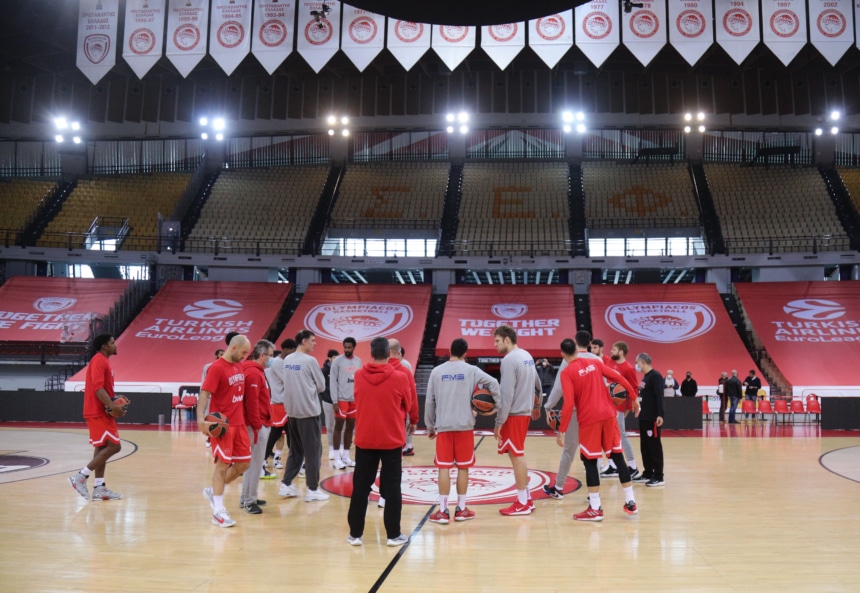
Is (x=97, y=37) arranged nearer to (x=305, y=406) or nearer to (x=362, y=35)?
(x=362, y=35)

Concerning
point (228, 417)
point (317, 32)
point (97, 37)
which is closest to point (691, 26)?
point (317, 32)

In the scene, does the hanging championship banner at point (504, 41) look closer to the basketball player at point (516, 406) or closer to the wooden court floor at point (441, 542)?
the wooden court floor at point (441, 542)

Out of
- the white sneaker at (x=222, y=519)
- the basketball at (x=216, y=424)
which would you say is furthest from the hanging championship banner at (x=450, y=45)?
the white sneaker at (x=222, y=519)

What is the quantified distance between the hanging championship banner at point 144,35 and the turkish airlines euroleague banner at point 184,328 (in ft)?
28.2

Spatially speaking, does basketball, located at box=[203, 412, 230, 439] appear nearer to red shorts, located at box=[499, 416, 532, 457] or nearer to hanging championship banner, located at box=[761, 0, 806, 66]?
red shorts, located at box=[499, 416, 532, 457]

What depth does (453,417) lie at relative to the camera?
7.07m

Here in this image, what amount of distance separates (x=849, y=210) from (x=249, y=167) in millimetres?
26777

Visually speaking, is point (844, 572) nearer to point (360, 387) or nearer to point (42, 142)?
point (360, 387)

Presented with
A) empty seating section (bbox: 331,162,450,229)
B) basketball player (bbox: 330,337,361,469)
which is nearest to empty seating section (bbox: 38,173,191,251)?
empty seating section (bbox: 331,162,450,229)

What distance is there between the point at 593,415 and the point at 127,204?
29.1 meters

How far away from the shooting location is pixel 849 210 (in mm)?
29250

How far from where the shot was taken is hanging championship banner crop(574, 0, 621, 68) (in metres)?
20.8

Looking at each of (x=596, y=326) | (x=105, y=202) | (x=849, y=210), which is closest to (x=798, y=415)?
(x=596, y=326)

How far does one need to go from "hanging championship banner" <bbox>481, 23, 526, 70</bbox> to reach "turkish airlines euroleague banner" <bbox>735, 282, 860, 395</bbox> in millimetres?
12645
